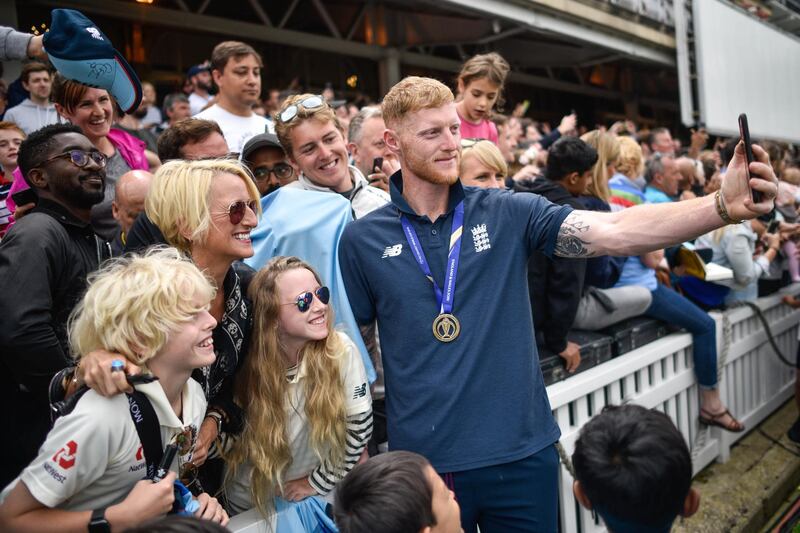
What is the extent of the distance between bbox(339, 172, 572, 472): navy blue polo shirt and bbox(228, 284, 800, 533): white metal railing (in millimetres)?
773

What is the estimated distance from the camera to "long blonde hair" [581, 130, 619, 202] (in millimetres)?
4504

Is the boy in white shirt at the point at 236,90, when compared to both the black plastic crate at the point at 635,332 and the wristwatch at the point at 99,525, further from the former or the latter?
the wristwatch at the point at 99,525

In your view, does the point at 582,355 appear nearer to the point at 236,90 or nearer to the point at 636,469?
the point at 636,469

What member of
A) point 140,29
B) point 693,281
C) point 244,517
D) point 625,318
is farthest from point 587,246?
point 140,29

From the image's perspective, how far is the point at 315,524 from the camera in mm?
2619

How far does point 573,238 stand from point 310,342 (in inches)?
42.8

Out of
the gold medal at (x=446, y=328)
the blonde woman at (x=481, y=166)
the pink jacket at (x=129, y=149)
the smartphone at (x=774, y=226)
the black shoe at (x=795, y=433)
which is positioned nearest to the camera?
the gold medal at (x=446, y=328)

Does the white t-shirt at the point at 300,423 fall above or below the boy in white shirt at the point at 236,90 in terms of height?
below

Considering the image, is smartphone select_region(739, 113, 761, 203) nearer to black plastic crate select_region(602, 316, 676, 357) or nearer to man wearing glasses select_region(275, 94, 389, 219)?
man wearing glasses select_region(275, 94, 389, 219)

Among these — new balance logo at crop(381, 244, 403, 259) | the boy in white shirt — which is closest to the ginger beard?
new balance logo at crop(381, 244, 403, 259)

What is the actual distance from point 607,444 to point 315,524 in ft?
4.00

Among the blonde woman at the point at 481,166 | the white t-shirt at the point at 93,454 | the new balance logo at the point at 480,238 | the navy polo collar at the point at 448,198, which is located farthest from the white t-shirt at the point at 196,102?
the white t-shirt at the point at 93,454

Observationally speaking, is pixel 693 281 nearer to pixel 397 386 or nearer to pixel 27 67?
pixel 397 386

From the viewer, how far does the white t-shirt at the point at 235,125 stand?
4.78m
